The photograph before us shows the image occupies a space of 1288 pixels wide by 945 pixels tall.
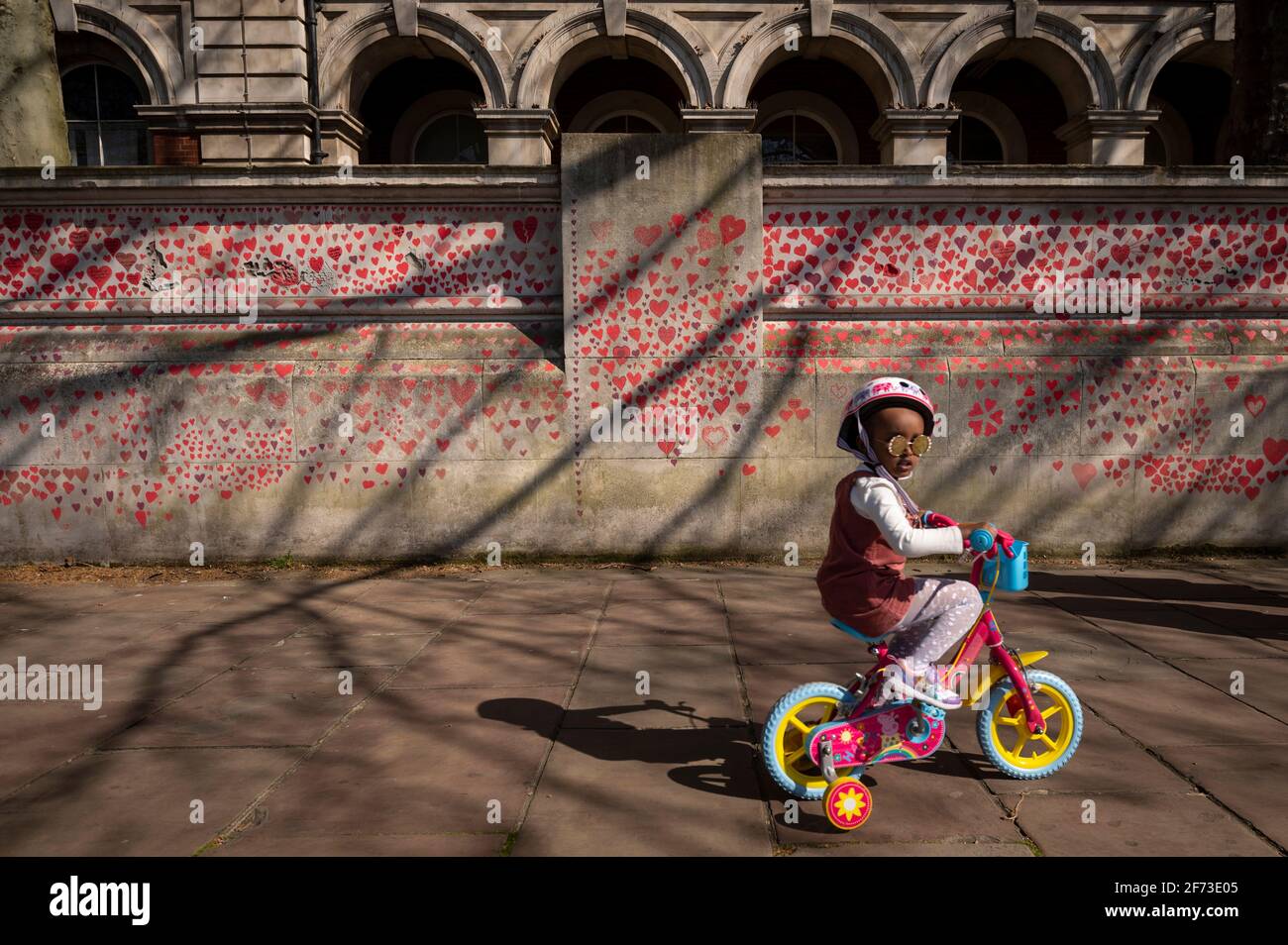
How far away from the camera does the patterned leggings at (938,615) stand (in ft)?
9.21

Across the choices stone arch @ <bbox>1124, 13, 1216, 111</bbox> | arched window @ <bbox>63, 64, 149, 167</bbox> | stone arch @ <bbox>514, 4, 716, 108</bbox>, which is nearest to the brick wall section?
arched window @ <bbox>63, 64, 149, 167</bbox>

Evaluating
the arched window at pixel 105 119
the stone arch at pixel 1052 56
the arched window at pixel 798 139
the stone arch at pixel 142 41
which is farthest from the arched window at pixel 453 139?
the stone arch at pixel 1052 56

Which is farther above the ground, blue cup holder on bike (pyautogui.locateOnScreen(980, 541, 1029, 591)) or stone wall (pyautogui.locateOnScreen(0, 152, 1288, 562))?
stone wall (pyautogui.locateOnScreen(0, 152, 1288, 562))

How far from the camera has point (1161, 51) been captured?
14734 mm

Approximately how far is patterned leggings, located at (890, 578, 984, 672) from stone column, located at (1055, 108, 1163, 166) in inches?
585

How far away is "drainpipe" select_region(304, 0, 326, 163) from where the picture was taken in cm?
1449

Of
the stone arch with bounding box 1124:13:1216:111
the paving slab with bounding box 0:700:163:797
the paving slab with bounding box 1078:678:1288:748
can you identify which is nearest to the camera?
the paving slab with bounding box 0:700:163:797

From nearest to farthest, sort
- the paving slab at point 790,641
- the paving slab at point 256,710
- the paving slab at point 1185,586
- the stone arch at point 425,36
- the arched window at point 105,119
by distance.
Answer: the paving slab at point 256,710 < the paving slab at point 790,641 < the paving slab at point 1185,586 < the stone arch at point 425,36 < the arched window at point 105,119

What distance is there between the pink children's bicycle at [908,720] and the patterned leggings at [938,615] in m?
0.06

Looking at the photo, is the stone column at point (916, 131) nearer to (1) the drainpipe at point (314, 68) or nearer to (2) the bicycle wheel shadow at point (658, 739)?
(1) the drainpipe at point (314, 68)

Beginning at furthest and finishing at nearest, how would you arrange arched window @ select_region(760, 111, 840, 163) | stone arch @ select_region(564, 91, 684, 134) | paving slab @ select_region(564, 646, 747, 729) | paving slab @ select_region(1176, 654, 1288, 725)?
arched window @ select_region(760, 111, 840, 163), stone arch @ select_region(564, 91, 684, 134), paving slab @ select_region(1176, 654, 1288, 725), paving slab @ select_region(564, 646, 747, 729)

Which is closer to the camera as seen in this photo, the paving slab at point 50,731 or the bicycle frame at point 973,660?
the bicycle frame at point 973,660

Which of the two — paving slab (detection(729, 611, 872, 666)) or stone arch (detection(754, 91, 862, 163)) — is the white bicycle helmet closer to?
paving slab (detection(729, 611, 872, 666))
